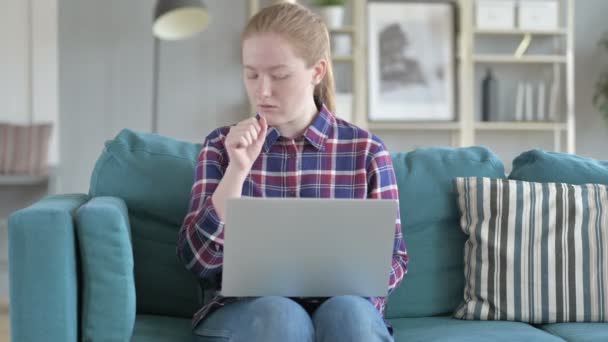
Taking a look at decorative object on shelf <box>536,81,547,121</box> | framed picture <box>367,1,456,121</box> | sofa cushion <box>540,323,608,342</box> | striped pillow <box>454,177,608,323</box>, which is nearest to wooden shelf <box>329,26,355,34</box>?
framed picture <box>367,1,456,121</box>

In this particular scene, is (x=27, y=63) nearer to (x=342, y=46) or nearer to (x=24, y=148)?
(x=24, y=148)

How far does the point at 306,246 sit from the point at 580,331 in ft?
2.52

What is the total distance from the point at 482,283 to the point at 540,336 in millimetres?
237

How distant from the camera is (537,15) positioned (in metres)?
4.89

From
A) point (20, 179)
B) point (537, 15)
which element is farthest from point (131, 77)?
point (537, 15)

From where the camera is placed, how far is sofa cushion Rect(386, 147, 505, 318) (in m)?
2.17

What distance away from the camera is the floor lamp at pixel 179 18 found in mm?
4035

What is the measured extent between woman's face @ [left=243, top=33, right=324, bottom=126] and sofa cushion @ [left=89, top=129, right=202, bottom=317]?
13.4 inches

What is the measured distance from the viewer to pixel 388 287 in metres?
1.77

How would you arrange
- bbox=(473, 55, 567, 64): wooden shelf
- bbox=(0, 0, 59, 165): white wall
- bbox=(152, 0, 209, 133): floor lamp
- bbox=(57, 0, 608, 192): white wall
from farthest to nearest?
bbox=(473, 55, 567, 64): wooden shelf, bbox=(57, 0, 608, 192): white wall, bbox=(0, 0, 59, 165): white wall, bbox=(152, 0, 209, 133): floor lamp

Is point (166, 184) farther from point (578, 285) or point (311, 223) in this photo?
point (578, 285)

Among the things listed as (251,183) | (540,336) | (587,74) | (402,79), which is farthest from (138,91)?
(540,336)

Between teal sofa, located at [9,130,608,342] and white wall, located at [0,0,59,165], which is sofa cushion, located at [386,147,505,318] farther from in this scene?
white wall, located at [0,0,59,165]

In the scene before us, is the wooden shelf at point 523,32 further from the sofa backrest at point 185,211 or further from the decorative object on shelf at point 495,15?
the sofa backrest at point 185,211
